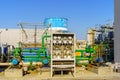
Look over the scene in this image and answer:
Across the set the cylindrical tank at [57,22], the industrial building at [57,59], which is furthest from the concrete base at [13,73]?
the cylindrical tank at [57,22]

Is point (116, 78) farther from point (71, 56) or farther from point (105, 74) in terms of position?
point (71, 56)

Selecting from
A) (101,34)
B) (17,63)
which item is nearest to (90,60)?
(17,63)

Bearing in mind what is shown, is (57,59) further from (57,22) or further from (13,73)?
(57,22)

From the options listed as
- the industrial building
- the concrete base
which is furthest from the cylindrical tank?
the concrete base

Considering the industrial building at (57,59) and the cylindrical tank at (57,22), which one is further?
the cylindrical tank at (57,22)

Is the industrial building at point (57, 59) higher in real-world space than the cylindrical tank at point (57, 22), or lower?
lower

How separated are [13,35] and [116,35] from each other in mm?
16391

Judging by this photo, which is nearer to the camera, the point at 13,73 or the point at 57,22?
the point at 13,73

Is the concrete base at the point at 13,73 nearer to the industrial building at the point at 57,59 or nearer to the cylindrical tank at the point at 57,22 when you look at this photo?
the industrial building at the point at 57,59

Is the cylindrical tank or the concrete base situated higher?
the cylindrical tank

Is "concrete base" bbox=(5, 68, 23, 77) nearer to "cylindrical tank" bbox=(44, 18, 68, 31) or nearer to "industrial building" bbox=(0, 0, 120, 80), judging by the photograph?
"industrial building" bbox=(0, 0, 120, 80)

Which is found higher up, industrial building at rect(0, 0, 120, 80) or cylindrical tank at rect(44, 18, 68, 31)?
cylindrical tank at rect(44, 18, 68, 31)

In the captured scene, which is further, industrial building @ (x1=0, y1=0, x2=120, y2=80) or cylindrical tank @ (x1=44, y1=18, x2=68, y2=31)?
cylindrical tank @ (x1=44, y1=18, x2=68, y2=31)

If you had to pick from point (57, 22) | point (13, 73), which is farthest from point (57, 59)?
point (57, 22)
